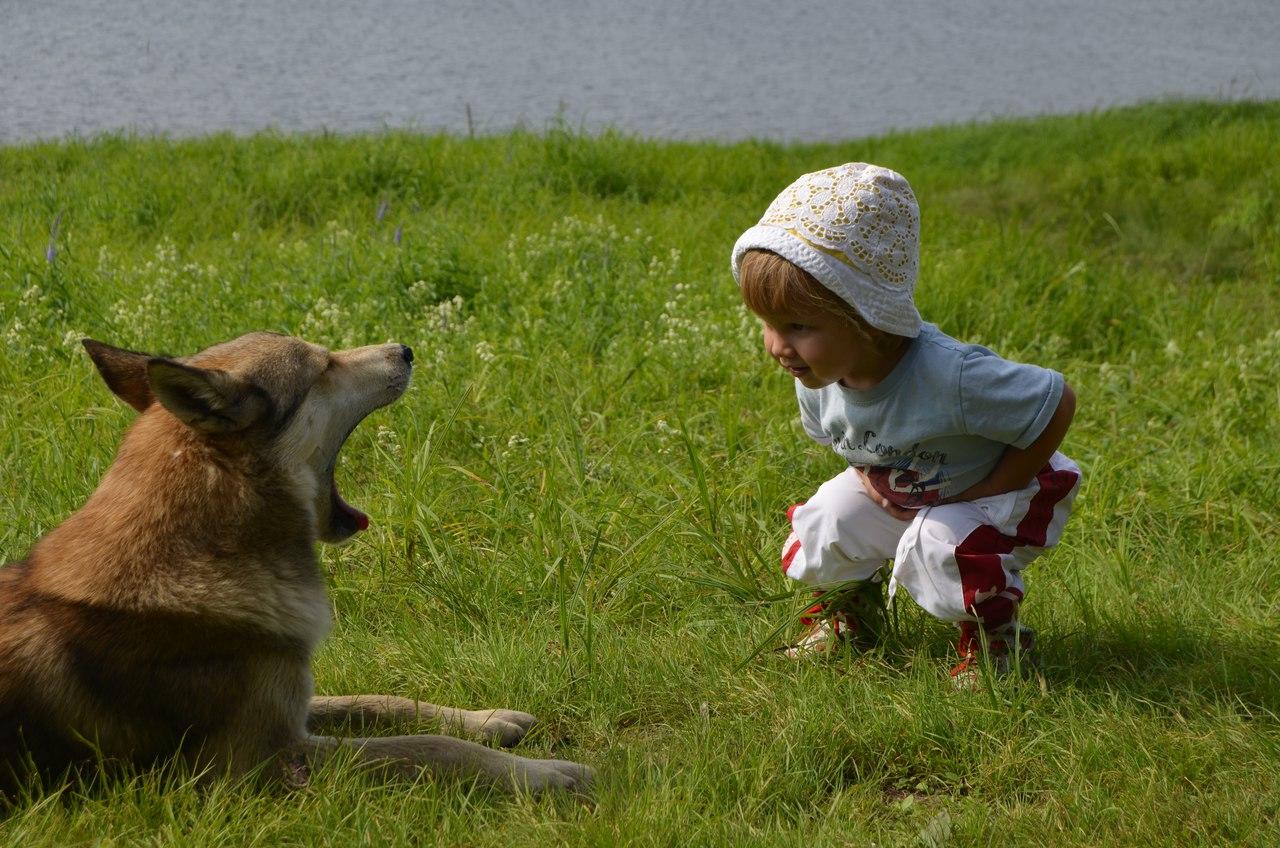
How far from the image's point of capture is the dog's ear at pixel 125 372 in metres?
2.78

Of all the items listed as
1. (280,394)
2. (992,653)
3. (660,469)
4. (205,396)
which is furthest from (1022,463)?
(205,396)

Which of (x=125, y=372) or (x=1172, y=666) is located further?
(x=1172, y=666)

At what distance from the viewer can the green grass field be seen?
261 cm

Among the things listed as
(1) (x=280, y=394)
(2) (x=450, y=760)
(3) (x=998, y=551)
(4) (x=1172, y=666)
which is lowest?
(4) (x=1172, y=666)

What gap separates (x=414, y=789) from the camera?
8.49 ft

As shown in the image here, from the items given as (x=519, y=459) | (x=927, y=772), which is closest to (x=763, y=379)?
(x=519, y=459)

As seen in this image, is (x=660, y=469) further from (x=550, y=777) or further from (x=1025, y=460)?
(x=550, y=777)

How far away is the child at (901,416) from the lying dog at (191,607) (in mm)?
992

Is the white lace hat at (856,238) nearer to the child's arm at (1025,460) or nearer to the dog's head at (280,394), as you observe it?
the child's arm at (1025,460)

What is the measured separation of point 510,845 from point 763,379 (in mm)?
2769

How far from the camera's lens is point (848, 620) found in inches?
131

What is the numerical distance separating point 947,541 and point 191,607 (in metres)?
1.73

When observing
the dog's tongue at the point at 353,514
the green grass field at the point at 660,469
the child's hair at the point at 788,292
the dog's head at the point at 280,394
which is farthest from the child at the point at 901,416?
the dog's tongue at the point at 353,514

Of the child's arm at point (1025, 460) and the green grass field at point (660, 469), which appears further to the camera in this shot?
the child's arm at point (1025, 460)
